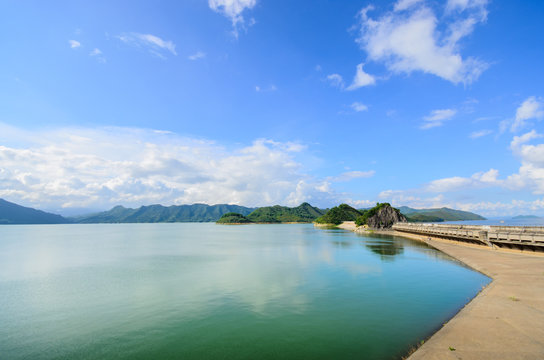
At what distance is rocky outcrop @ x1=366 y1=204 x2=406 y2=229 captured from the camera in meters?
156

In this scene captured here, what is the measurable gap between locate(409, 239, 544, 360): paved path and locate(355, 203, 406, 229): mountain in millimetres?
142188

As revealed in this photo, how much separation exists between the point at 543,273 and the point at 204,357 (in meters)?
30.7

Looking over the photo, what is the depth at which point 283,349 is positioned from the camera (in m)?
14.0

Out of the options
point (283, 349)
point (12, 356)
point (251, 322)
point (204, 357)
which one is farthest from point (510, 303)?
point (12, 356)

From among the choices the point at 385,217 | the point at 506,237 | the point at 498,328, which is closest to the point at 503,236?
the point at 506,237

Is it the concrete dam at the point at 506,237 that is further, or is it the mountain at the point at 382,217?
the mountain at the point at 382,217

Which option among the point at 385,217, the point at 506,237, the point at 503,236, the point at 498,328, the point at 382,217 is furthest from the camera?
the point at 382,217

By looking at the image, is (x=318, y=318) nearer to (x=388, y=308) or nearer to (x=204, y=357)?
A: (x=388, y=308)

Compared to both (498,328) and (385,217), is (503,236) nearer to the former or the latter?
(498,328)

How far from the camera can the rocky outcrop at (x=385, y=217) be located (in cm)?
15550

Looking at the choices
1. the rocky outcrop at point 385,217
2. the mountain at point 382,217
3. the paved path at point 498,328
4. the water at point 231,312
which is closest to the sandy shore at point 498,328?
the paved path at point 498,328

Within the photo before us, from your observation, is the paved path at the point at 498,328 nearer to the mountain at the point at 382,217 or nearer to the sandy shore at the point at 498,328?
the sandy shore at the point at 498,328

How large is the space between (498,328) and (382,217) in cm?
15693

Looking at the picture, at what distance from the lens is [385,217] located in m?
158
